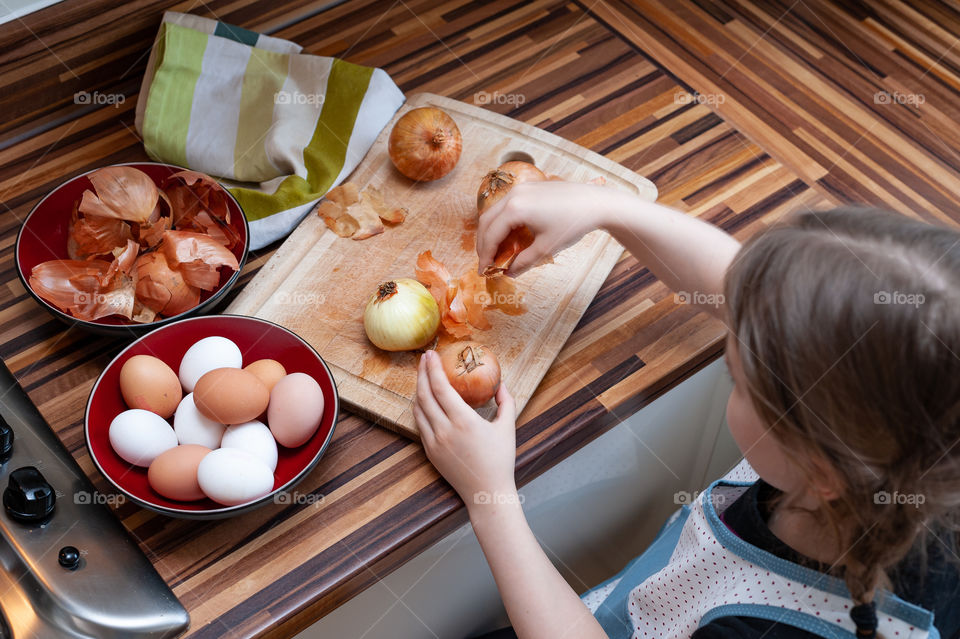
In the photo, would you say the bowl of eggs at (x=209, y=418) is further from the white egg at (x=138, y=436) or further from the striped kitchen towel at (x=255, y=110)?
the striped kitchen towel at (x=255, y=110)

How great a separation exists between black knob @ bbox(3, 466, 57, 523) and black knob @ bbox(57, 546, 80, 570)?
0.16 ft

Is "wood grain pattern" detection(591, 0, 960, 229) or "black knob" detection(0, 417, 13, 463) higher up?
"wood grain pattern" detection(591, 0, 960, 229)

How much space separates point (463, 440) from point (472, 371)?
0.07 meters

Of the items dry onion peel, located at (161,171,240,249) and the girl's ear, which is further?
dry onion peel, located at (161,171,240,249)

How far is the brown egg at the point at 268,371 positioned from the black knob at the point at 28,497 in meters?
0.21

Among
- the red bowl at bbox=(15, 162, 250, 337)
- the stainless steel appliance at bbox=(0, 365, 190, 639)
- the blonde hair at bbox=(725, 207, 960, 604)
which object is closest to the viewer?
the blonde hair at bbox=(725, 207, 960, 604)

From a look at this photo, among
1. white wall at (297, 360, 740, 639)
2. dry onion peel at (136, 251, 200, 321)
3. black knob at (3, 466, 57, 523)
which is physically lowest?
white wall at (297, 360, 740, 639)

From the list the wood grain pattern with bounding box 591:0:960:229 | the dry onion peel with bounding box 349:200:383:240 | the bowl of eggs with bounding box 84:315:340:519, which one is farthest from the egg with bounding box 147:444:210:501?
the wood grain pattern with bounding box 591:0:960:229

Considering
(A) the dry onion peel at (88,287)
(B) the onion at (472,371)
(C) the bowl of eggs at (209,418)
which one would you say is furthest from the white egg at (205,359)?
(B) the onion at (472,371)

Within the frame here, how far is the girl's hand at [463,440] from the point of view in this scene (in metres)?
0.79

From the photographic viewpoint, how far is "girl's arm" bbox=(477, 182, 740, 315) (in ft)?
2.88

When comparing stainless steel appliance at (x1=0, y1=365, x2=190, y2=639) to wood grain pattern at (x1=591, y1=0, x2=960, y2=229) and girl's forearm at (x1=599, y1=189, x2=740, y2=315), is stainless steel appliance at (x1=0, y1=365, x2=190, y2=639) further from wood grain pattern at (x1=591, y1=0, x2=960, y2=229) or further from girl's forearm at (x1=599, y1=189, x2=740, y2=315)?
wood grain pattern at (x1=591, y1=0, x2=960, y2=229)

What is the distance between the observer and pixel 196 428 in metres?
0.77

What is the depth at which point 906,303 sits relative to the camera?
52cm
